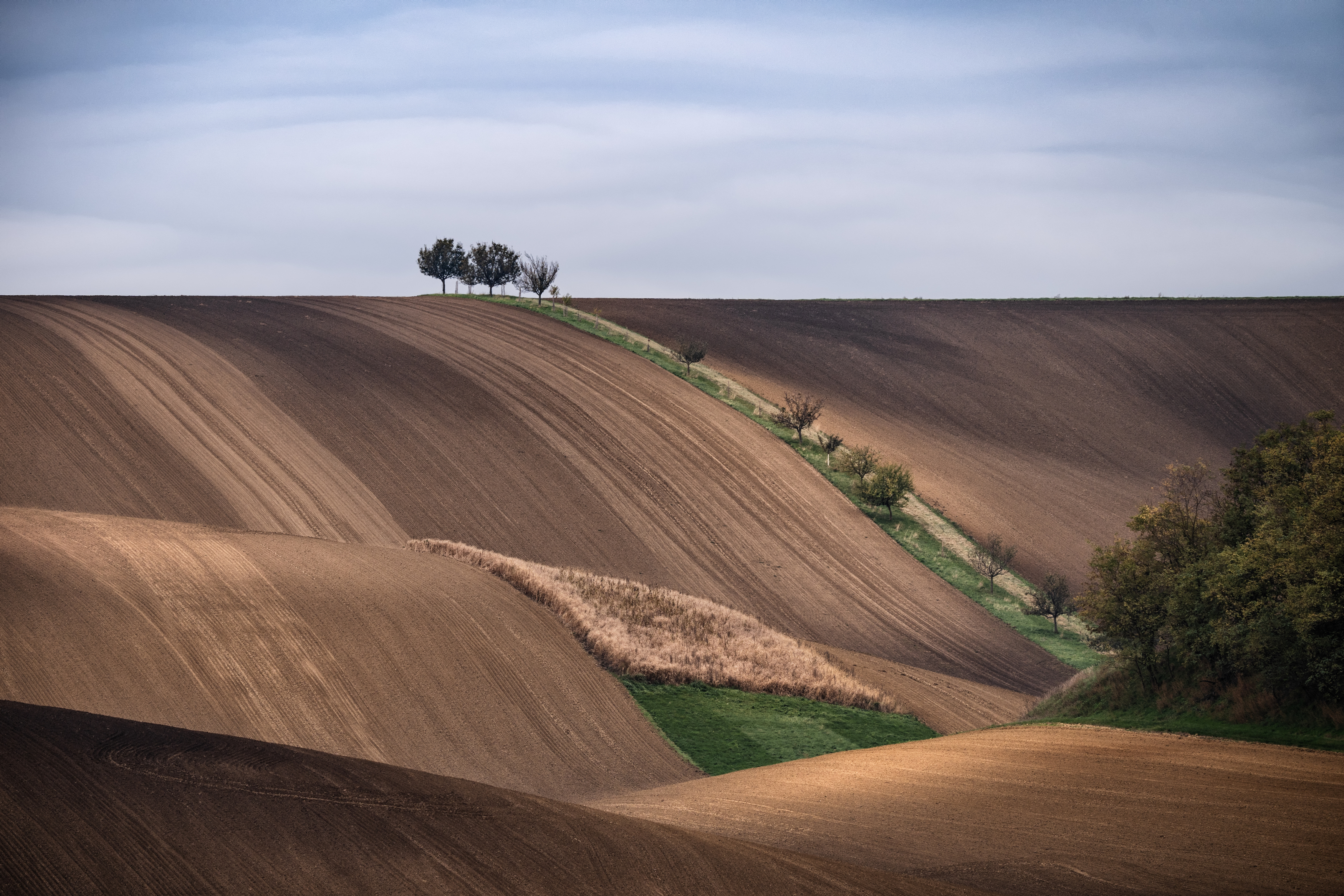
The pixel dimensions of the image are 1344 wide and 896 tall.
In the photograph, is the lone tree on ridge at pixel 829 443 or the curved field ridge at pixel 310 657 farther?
the lone tree on ridge at pixel 829 443

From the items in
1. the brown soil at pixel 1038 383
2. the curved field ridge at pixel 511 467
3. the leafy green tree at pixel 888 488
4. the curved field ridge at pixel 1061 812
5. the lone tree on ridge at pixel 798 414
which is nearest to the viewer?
the curved field ridge at pixel 1061 812

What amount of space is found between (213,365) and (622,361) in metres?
20.9

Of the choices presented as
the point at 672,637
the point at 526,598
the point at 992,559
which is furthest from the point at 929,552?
the point at 526,598

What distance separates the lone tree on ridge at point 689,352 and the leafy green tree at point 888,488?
14.7 metres

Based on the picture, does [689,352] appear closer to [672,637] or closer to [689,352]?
[689,352]

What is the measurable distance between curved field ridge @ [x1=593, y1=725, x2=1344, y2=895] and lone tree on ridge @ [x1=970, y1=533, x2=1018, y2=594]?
64.4ft

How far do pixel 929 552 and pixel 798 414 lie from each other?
11154 millimetres

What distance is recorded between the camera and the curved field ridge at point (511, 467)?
36.8m

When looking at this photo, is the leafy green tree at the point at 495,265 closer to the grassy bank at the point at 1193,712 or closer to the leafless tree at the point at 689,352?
the leafless tree at the point at 689,352

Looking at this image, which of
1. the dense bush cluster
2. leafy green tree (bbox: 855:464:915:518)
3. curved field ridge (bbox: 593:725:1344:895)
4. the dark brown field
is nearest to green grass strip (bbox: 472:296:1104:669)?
leafy green tree (bbox: 855:464:915:518)

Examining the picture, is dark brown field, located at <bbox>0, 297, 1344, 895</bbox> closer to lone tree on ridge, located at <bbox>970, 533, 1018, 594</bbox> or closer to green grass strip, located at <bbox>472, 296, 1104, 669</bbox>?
green grass strip, located at <bbox>472, 296, 1104, 669</bbox>

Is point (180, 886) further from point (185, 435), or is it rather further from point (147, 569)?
point (185, 435)

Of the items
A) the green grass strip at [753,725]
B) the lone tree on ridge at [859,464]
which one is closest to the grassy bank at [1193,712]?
the green grass strip at [753,725]

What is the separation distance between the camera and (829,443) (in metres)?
49.5
